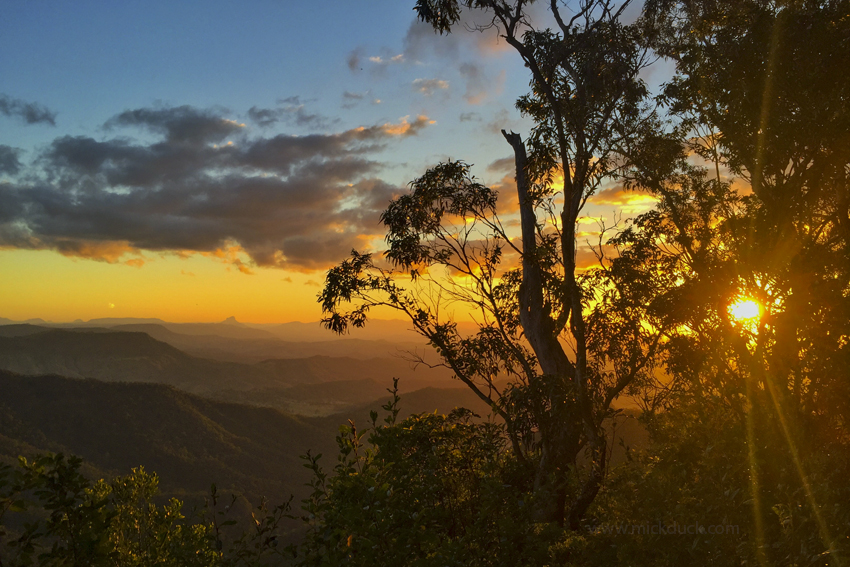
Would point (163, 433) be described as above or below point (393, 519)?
below

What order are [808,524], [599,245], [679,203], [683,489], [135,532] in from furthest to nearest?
[679,203], [599,245], [135,532], [683,489], [808,524]

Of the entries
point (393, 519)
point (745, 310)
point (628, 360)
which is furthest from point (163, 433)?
point (393, 519)

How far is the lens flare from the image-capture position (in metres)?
7.36

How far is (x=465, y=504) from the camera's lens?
8.48 m

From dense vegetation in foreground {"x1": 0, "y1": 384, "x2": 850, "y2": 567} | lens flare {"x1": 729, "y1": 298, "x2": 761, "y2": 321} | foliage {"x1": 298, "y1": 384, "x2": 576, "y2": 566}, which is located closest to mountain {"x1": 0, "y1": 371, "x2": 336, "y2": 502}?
lens flare {"x1": 729, "y1": 298, "x2": 761, "y2": 321}

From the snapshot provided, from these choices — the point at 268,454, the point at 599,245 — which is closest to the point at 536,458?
the point at 599,245

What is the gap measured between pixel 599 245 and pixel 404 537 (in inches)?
340

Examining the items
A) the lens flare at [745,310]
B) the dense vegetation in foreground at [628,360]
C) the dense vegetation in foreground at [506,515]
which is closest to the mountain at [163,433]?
the dense vegetation in foreground at [628,360]

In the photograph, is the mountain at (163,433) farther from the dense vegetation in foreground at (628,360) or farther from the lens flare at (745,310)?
the lens flare at (745,310)

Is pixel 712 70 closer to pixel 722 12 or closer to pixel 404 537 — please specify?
pixel 722 12

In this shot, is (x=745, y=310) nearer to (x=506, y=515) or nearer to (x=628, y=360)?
(x=628, y=360)

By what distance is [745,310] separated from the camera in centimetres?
798

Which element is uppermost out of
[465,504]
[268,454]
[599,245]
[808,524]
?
[599,245]

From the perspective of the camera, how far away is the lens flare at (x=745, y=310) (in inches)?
290
